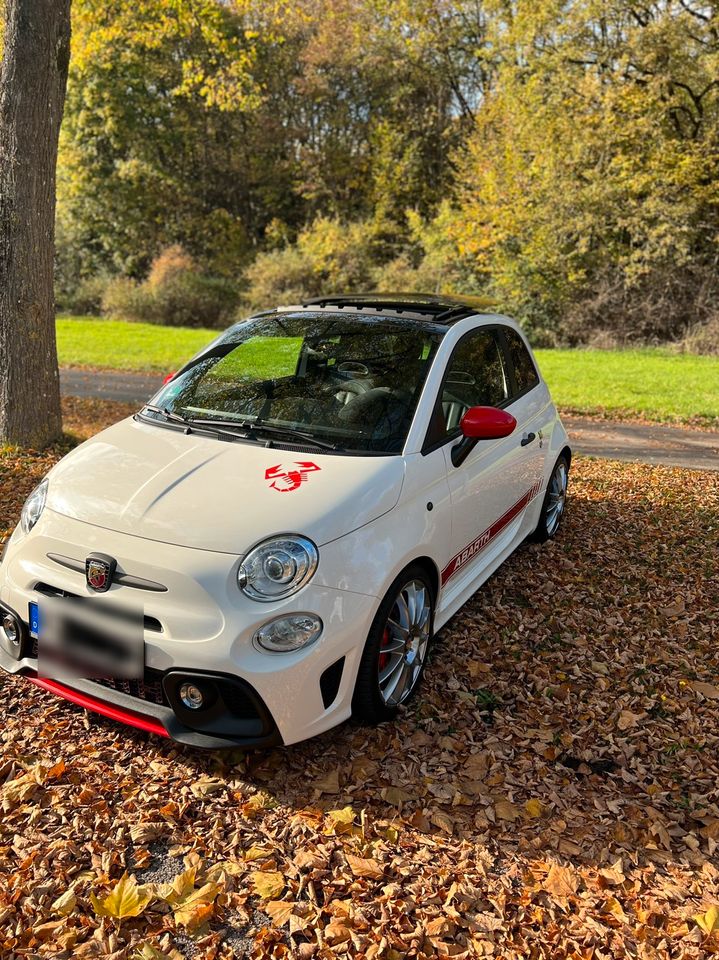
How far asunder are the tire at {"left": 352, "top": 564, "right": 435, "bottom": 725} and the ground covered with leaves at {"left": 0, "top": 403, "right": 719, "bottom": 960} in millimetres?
163

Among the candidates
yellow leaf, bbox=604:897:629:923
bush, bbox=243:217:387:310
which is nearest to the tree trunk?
yellow leaf, bbox=604:897:629:923

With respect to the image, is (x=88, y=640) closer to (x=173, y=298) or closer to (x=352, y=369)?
(x=352, y=369)

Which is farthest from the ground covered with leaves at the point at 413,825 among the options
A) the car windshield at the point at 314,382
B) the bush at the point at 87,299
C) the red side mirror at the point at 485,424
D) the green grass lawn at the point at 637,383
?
the bush at the point at 87,299

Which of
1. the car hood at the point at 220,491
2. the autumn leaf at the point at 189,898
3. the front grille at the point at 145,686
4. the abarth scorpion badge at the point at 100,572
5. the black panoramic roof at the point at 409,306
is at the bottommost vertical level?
the autumn leaf at the point at 189,898

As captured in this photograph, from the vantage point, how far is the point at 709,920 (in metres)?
2.55

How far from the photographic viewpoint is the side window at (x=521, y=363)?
16.6 ft

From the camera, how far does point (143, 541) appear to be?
2939 mm

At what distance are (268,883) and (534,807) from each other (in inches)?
45.6

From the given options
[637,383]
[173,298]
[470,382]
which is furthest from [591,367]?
[173,298]

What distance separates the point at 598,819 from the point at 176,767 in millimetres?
1780

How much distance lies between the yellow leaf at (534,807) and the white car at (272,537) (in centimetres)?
71

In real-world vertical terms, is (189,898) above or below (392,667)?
below

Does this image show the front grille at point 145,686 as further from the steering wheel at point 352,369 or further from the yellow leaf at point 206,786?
the steering wheel at point 352,369

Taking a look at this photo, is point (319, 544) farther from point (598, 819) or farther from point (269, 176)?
point (269, 176)
